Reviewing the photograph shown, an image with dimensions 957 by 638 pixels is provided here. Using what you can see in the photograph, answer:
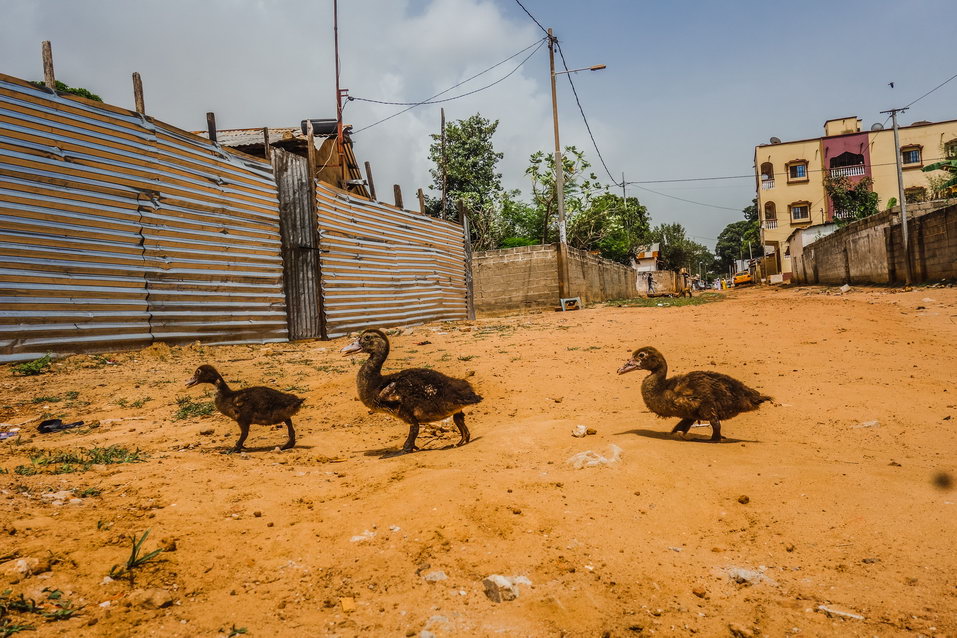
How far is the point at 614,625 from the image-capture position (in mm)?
2295

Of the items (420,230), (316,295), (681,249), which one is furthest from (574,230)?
(681,249)

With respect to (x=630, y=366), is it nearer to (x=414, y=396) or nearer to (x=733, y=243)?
(x=414, y=396)

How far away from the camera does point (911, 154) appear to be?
46.4 metres

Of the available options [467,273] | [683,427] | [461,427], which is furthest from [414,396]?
[467,273]

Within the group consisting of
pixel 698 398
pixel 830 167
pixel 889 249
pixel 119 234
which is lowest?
pixel 698 398

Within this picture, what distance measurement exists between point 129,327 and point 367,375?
5418 mm

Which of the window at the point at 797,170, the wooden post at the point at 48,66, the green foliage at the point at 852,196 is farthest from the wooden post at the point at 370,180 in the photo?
the window at the point at 797,170

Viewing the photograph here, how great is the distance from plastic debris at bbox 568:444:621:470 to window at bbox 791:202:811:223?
179 feet

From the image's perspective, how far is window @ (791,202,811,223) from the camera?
49719mm

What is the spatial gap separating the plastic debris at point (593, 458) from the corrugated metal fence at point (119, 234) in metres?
7.57

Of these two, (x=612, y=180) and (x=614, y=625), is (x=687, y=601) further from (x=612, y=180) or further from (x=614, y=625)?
(x=612, y=180)

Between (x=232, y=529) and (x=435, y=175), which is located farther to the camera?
(x=435, y=175)

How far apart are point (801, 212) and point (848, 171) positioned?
4.71 metres

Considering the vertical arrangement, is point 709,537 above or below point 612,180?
below
